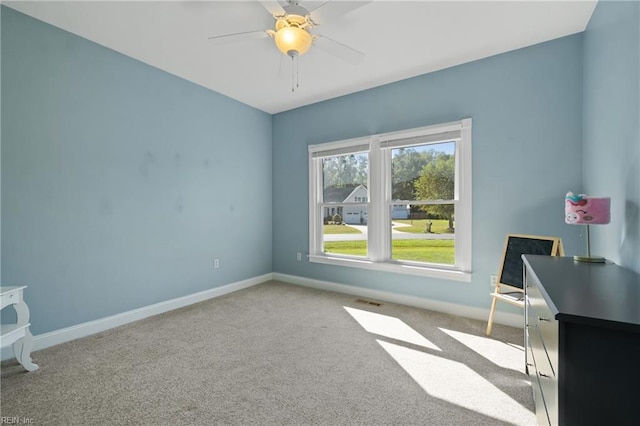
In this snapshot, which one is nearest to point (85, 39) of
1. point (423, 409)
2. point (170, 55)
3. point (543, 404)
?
point (170, 55)

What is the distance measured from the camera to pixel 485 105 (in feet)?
9.31

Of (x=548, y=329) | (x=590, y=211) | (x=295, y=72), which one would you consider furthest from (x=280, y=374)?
(x=295, y=72)

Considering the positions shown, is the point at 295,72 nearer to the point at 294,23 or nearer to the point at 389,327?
the point at 294,23

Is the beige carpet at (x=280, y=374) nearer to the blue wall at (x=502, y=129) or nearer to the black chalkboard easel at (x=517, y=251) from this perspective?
the black chalkboard easel at (x=517, y=251)

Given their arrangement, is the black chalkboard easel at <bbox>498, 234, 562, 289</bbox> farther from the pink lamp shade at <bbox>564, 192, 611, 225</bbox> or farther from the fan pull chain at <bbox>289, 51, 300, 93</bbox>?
the fan pull chain at <bbox>289, 51, 300, 93</bbox>

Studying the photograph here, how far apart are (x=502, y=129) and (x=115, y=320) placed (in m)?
4.25

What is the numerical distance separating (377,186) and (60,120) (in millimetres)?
3235

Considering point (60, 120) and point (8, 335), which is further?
point (60, 120)

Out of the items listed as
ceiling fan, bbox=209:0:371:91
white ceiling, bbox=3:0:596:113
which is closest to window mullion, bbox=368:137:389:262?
white ceiling, bbox=3:0:596:113

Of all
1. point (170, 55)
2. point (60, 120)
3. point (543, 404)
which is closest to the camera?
point (543, 404)

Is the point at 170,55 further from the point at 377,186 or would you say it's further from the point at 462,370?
the point at 462,370

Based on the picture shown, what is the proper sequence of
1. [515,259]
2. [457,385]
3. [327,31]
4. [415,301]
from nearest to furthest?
[457,385]
[327,31]
[515,259]
[415,301]

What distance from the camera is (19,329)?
188cm

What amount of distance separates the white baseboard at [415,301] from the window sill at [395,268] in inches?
11.3
